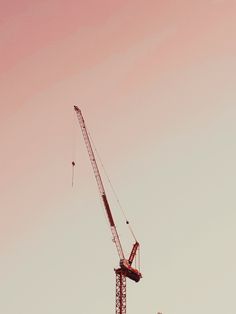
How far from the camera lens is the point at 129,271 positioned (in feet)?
339

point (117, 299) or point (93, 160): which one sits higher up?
point (93, 160)

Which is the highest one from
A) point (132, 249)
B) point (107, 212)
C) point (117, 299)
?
point (107, 212)

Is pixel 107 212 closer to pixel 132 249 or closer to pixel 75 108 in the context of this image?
pixel 132 249

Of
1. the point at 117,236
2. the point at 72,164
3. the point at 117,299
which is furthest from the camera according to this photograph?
the point at 117,236

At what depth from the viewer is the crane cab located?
103m

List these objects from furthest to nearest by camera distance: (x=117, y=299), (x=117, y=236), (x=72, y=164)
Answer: (x=117, y=236) < (x=117, y=299) < (x=72, y=164)

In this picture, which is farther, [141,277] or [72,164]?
[141,277]

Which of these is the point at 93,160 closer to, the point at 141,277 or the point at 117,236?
the point at 117,236

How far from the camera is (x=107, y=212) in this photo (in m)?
109

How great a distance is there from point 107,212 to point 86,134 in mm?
20745

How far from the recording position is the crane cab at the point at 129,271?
10319 cm

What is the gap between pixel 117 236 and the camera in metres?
108

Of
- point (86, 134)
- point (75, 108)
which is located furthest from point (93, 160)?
point (75, 108)

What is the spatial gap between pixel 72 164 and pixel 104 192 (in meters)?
19.3
